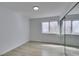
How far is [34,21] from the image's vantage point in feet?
23.7

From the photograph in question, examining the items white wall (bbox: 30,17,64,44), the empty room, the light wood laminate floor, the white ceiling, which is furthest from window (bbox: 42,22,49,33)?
the white ceiling

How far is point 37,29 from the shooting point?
23.5ft

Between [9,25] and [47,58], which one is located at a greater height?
[9,25]

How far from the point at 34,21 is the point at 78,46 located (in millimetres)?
4964

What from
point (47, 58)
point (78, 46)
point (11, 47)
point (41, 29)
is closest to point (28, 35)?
point (41, 29)

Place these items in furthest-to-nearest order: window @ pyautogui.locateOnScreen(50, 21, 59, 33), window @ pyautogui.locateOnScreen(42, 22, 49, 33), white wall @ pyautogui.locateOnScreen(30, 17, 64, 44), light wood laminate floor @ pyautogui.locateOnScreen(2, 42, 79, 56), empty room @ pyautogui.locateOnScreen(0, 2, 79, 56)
→ window @ pyautogui.locateOnScreen(42, 22, 49, 33) < white wall @ pyautogui.locateOnScreen(30, 17, 64, 44) < window @ pyautogui.locateOnScreen(50, 21, 59, 33) < empty room @ pyautogui.locateOnScreen(0, 2, 79, 56) < light wood laminate floor @ pyautogui.locateOnScreen(2, 42, 79, 56)

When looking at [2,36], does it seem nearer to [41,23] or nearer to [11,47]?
[11,47]

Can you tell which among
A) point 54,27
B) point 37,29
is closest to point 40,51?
point 54,27

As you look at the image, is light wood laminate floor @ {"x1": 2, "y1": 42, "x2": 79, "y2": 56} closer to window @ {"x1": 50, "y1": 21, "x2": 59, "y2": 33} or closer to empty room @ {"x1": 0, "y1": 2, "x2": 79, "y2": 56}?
empty room @ {"x1": 0, "y1": 2, "x2": 79, "y2": 56}

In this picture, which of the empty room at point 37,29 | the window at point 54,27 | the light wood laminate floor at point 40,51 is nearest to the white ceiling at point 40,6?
the empty room at point 37,29

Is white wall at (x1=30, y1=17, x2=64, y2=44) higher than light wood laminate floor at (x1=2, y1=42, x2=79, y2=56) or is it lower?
higher

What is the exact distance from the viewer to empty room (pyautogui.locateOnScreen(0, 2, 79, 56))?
3.41 m

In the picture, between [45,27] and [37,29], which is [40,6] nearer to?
[45,27]

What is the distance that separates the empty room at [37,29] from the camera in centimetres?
341
